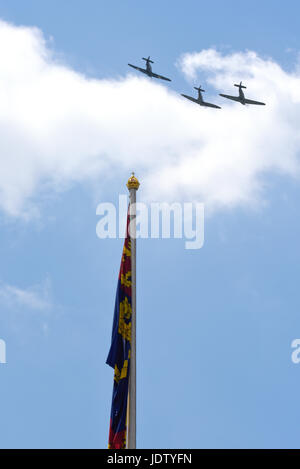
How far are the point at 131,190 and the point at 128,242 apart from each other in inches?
91.6

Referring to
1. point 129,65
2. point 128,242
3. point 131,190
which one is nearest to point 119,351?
point 128,242

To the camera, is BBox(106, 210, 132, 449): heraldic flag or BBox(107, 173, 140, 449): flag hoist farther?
BBox(106, 210, 132, 449): heraldic flag

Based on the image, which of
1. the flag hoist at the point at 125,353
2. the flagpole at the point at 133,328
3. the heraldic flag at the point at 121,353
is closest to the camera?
the flagpole at the point at 133,328

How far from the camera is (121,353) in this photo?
32.3 metres

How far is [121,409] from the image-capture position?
1246 inches

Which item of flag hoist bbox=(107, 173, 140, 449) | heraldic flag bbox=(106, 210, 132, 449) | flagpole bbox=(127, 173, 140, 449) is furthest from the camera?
heraldic flag bbox=(106, 210, 132, 449)

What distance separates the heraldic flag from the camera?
31.6 meters

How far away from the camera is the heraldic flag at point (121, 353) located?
31594mm

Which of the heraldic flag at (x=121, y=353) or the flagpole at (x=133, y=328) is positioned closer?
the flagpole at (x=133, y=328)

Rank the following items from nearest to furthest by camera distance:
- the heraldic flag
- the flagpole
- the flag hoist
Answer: the flagpole → the flag hoist → the heraldic flag

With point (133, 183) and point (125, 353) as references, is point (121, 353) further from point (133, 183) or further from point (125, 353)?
point (133, 183)

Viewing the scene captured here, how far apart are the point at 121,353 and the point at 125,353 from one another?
0.40 m

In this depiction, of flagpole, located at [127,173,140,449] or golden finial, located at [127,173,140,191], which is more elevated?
golden finial, located at [127,173,140,191]
